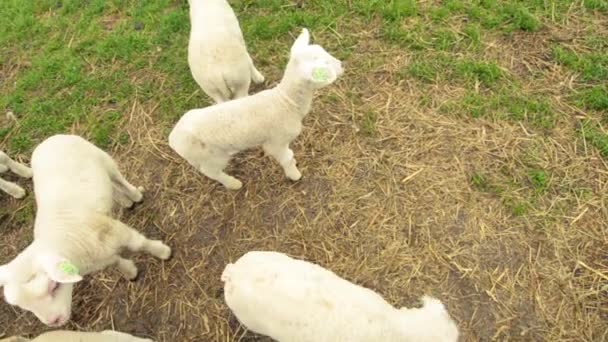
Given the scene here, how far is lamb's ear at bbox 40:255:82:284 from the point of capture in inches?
127

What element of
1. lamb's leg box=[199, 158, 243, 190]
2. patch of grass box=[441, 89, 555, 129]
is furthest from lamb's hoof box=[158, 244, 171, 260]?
patch of grass box=[441, 89, 555, 129]

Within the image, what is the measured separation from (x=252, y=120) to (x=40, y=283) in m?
2.05

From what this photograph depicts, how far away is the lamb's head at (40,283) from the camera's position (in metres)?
3.25

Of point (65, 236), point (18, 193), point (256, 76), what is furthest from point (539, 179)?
point (18, 193)

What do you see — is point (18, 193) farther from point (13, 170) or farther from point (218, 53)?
point (218, 53)

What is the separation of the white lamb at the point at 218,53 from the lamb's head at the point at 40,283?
211 centimetres

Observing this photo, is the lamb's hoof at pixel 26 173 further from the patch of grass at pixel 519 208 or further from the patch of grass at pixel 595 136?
the patch of grass at pixel 595 136

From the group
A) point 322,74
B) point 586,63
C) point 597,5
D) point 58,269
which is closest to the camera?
point 58,269

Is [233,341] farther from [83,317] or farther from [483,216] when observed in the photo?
[483,216]

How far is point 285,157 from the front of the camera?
14.4 ft

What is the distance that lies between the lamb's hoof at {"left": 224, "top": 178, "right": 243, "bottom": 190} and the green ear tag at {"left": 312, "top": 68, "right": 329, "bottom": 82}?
158 cm

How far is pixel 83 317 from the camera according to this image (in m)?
4.45

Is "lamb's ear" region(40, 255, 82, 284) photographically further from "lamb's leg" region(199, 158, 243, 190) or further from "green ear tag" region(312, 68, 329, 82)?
"green ear tag" region(312, 68, 329, 82)

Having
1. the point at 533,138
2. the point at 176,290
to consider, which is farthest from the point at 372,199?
the point at 176,290
